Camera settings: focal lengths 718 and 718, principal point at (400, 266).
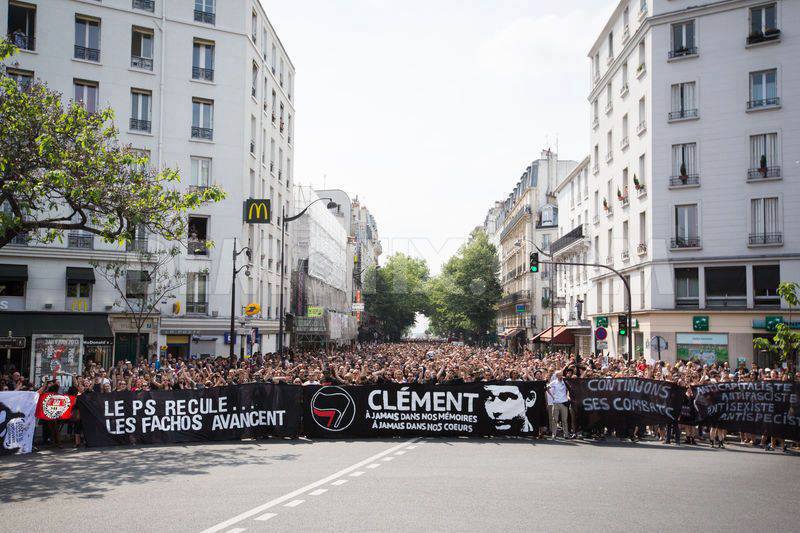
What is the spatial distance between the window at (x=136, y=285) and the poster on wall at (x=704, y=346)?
81.5ft

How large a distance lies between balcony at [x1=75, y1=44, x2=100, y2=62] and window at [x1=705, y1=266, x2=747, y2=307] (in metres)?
30.5

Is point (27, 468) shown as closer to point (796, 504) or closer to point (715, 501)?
point (715, 501)

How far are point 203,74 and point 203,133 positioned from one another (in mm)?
3093

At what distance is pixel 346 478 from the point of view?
11.0 meters

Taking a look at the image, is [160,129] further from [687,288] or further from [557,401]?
[687,288]

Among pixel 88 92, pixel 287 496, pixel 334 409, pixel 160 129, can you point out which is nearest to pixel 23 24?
pixel 88 92

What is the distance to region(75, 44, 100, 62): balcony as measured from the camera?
34.0m

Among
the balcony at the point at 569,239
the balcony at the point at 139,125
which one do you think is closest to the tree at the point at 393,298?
the balcony at the point at 569,239

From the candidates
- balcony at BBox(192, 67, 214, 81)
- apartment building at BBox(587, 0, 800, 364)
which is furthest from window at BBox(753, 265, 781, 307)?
balcony at BBox(192, 67, 214, 81)

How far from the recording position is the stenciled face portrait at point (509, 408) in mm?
16812

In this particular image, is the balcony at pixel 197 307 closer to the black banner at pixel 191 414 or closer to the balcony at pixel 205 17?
the balcony at pixel 205 17

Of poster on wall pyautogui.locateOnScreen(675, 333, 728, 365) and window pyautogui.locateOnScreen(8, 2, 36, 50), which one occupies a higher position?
window pyautogui.locateOnScreen(8, 2, 36, 50)

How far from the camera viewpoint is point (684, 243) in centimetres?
3378

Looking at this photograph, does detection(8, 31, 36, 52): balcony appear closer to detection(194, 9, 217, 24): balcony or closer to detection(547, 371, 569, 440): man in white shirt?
detection(194, 9, 217, 24): balcony
